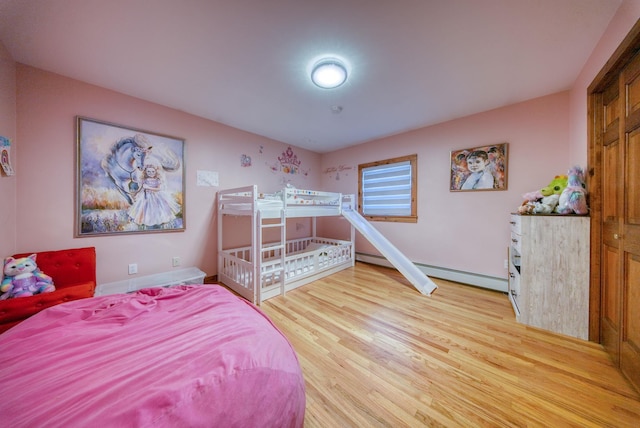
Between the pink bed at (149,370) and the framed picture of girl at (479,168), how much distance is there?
10.1ft

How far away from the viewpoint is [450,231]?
3059 millimetres

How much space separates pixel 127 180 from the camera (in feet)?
7.71

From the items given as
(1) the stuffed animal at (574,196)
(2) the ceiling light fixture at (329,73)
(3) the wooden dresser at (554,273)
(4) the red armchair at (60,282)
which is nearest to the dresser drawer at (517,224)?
(3) the wooden dresser at (554,273)

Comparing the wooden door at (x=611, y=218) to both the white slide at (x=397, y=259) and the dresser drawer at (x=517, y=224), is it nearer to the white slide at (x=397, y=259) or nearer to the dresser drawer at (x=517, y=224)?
the dresser drawer at (x=517, y=224)

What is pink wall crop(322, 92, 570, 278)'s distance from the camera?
238cm

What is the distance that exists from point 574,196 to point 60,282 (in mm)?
4493

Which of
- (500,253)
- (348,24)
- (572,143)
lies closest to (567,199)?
(572,143)

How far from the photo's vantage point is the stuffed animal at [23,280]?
1.53 metres

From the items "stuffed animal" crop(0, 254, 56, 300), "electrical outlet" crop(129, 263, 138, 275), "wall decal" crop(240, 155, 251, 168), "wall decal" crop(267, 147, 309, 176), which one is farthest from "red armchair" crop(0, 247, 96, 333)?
"wall decal" crop(267, 147, 309, 176)

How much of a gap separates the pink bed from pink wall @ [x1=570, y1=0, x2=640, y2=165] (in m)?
2.75

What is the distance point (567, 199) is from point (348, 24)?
7.45 feet

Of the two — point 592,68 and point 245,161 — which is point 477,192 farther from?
point 245,161

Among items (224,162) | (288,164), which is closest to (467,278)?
(288,164)

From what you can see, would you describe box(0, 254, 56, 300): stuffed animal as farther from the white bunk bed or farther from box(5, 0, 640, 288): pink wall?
the white bunk bed
